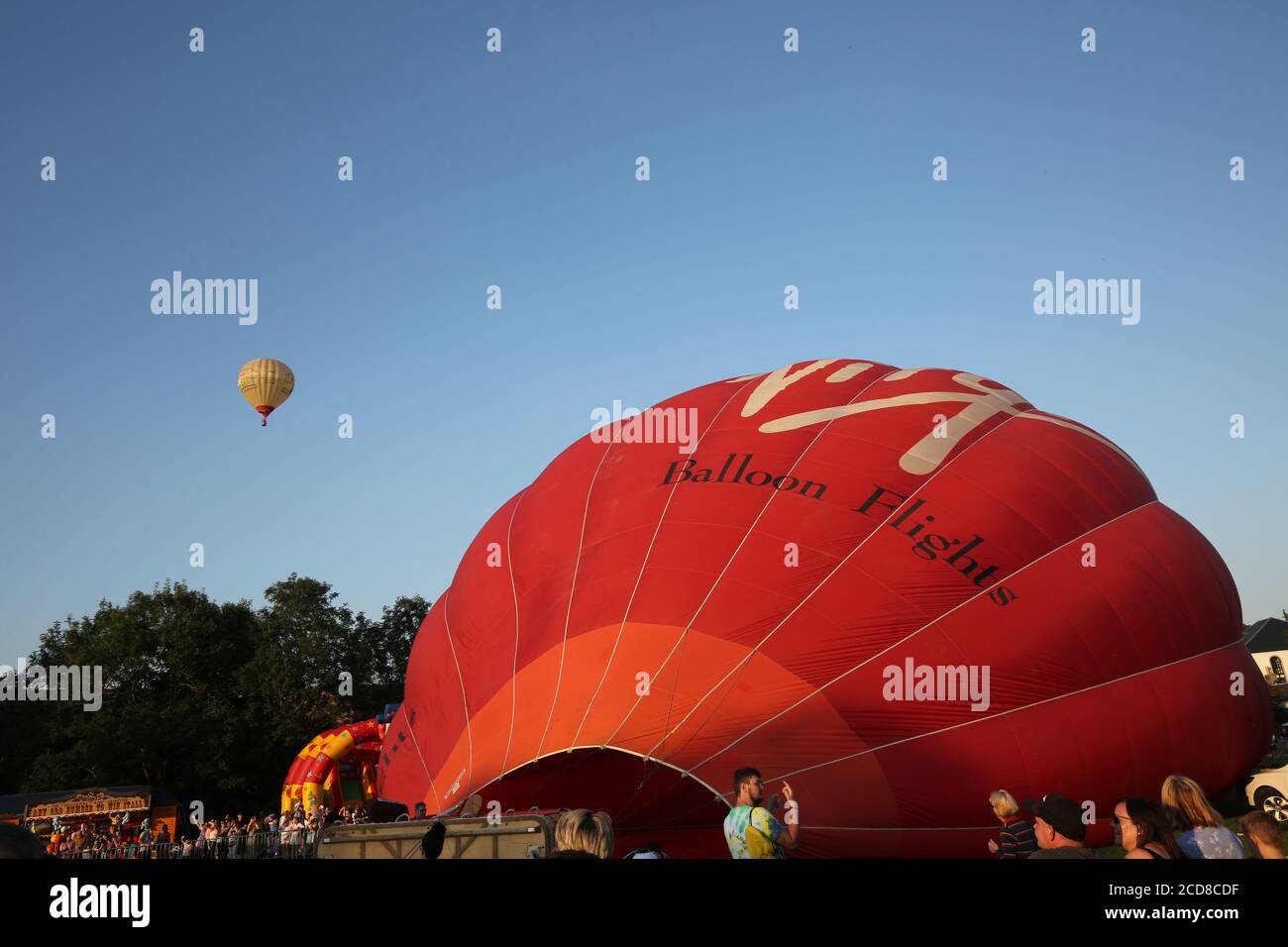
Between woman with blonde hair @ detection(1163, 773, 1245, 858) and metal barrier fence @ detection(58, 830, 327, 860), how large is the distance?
48.3ft

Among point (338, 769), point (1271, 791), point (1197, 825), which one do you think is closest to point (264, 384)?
point (338, 769)

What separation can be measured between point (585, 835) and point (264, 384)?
21.7 metres

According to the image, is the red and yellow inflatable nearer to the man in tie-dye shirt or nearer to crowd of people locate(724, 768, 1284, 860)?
the man in tie-dye shirt

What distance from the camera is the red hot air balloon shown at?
8.33m

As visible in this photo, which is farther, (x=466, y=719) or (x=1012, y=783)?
(x=466, y=719)

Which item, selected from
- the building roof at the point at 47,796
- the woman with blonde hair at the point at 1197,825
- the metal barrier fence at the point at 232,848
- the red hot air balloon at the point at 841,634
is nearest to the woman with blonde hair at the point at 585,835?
the woman with blonde hair at the point at 1197,825

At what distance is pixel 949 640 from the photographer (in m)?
8.72

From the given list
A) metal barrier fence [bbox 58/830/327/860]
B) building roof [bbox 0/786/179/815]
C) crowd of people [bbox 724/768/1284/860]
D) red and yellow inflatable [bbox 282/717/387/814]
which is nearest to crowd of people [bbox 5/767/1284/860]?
crowd of people [bbox 724/768/1284/860]

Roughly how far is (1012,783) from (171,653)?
34.2m
